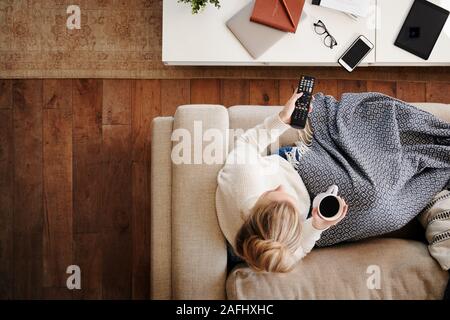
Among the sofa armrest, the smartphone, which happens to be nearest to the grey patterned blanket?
the smartphone

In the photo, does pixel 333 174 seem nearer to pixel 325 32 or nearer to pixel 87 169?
pixel 325 32

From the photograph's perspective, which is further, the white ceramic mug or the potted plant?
the potted plant

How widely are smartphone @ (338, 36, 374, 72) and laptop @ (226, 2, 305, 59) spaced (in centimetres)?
21

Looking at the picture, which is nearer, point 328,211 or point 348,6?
point 328,211

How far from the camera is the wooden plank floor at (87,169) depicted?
1749 mm

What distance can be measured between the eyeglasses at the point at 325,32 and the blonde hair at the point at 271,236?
67 cm

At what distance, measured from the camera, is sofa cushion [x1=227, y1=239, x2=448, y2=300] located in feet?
3.67

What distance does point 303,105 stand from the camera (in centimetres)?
129

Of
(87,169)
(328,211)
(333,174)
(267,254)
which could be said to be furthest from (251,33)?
(87,169)

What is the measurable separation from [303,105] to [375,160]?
29 cm

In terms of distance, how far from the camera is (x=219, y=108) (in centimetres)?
125

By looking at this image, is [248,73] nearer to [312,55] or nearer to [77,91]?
[312,55]

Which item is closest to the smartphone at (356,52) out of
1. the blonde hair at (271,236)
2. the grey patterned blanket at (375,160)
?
the grey patterned blanket at (375,160)

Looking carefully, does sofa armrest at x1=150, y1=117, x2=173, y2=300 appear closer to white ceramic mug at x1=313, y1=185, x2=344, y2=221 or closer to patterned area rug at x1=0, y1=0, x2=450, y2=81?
white ceramic mug at x1=313, y1=185, x2=344, y2=221
